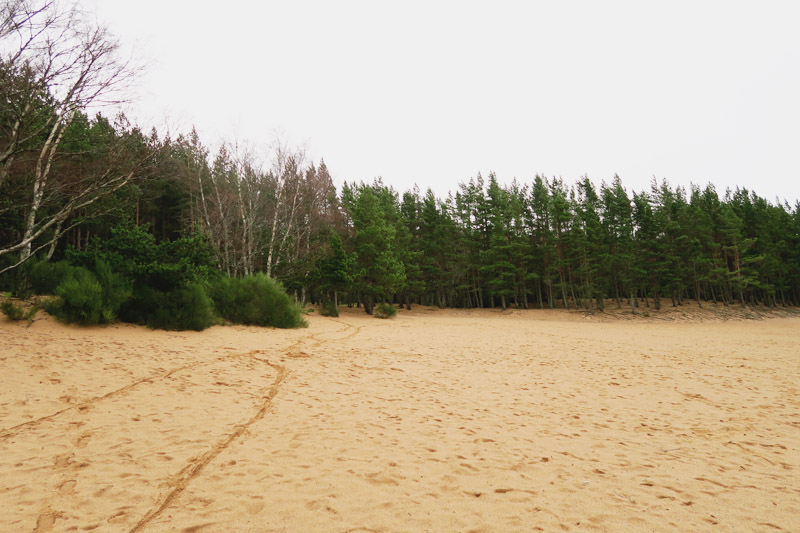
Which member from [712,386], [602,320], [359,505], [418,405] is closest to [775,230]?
[602,320]

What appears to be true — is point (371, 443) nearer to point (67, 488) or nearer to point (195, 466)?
point (195, 466)

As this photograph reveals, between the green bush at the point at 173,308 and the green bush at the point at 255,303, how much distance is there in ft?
8.56

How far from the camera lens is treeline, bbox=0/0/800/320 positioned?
10039 millimetres

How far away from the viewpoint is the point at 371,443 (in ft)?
15.5

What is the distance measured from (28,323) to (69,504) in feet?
32.8

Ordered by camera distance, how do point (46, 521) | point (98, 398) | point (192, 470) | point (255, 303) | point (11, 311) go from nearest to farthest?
1. point (46, 521)
2. point (192, 470)
3. point (98, 398)
4. point (11, 311)
5. point (255, 303)

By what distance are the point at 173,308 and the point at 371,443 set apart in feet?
35.4

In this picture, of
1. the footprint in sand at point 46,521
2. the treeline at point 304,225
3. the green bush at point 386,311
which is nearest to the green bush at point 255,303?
the treeline at point 304,225

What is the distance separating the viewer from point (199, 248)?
43.7 ft

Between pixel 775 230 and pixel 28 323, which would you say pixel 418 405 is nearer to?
pixel 28 323

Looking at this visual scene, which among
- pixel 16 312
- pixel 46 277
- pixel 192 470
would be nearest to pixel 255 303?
pixel 46 277

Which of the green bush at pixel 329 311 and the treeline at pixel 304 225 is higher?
the treeline at pixel 304 225

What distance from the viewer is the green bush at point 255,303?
613 inches

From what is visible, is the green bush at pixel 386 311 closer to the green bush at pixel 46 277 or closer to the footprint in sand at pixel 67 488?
the green bush at pixel 46 277
